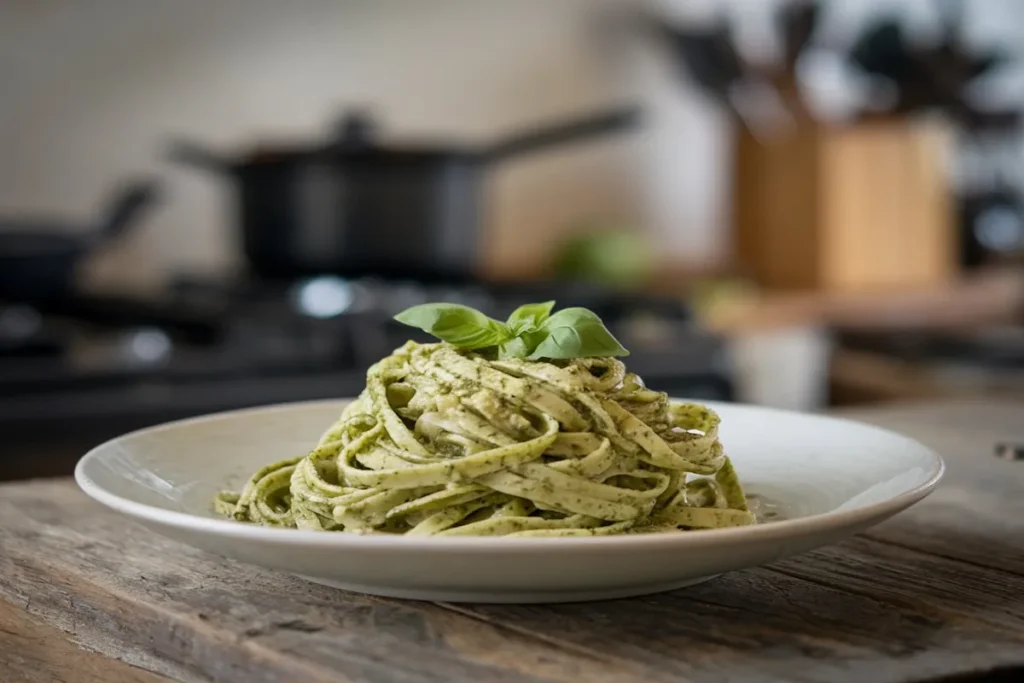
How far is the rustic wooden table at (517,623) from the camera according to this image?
575mm

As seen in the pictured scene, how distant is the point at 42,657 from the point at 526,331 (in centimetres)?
32

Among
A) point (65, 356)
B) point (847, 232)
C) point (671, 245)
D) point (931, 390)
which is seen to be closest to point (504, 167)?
point (671, 245)

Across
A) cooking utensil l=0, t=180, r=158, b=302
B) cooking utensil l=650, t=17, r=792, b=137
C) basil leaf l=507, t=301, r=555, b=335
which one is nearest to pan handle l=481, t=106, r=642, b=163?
cooking utensil l=0, t=180, r=158, b=302

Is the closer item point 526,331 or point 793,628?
point 793,628

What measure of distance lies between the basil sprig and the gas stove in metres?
0.99

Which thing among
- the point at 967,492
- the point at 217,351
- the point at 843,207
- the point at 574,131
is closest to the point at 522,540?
the point at 967,492

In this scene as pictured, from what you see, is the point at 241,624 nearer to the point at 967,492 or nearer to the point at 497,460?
the point at 497,460

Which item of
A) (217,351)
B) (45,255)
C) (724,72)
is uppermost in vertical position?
(724,72)

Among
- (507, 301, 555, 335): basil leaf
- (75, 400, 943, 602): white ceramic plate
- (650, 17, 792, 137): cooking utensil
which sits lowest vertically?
(75, 400, 943, 602): white ceramic plate

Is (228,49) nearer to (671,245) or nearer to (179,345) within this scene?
(179,345)

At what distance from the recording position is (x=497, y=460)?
2.27 feet

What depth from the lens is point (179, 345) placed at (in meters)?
1.97

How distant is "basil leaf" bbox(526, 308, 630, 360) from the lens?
2.39ft

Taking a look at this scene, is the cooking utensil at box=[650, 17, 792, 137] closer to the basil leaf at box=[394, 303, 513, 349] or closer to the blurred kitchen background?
the blurred kitchen background
